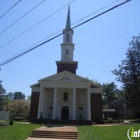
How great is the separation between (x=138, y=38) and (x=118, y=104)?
3854 centimetres

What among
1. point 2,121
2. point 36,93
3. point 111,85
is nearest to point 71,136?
point 2,121

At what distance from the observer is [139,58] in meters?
36.8

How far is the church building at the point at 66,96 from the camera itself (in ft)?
105

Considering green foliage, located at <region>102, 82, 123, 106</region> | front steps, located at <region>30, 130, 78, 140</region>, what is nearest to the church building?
front steps, located at <region>30, 130, 78, 140</region>

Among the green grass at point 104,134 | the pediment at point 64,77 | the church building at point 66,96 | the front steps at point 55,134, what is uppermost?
the pediment at point 64,77

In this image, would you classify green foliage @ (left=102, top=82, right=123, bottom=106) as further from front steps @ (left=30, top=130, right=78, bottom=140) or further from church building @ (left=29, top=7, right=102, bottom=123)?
front steps @ (left=30, top=130, right=78, bottom=140)

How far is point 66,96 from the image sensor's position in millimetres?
35281

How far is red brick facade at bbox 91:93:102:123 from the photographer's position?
33656 millimetres

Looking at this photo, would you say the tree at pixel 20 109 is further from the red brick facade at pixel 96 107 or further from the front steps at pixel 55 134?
the front steps at pixel 55 134

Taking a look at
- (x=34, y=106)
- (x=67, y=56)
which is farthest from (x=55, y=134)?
(x=67, y=56)

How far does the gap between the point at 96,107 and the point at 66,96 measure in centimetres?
654

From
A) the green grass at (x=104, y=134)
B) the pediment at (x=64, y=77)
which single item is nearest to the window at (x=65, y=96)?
the pediment at (x=64, y=77)

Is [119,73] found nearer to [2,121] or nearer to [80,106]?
[80,106]

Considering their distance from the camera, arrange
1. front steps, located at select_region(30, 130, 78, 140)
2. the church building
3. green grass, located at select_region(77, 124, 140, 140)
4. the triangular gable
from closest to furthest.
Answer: green grass, located at select_region(77, 124, 140, 140) → front steps, located at select_region(30, 130, 78, 140) → the church building → the triangular gable
